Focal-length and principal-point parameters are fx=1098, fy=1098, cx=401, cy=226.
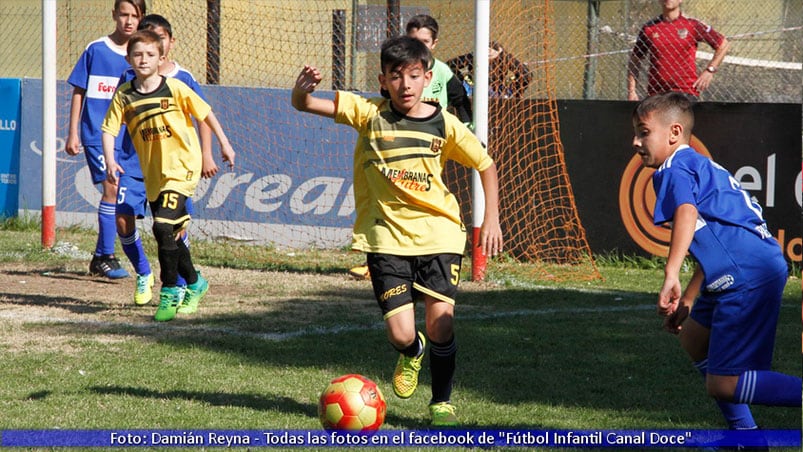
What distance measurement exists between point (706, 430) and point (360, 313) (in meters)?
3.43

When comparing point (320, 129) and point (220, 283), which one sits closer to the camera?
point (220, 283)

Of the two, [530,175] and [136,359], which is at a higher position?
[530,175]

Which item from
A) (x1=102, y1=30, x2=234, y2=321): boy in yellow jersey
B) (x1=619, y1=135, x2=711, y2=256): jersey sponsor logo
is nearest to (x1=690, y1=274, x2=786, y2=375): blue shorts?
(x1=102, y1=30, x2=234, y2=321): boy in yellow jersey

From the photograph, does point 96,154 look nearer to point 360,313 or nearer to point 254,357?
point 360,313

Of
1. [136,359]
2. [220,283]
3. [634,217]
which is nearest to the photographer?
[136,359]

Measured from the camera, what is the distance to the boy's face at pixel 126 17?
29.4ft

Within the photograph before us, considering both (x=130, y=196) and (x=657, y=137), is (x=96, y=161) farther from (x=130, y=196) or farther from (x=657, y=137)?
(x=657, y=137)

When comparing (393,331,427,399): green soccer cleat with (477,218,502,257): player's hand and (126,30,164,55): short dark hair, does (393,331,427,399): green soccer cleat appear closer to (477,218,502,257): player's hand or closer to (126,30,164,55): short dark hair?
(477,218,502,257): player's hand

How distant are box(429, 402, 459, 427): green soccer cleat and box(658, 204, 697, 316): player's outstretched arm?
117 centimetres

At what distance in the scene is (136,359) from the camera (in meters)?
6.30

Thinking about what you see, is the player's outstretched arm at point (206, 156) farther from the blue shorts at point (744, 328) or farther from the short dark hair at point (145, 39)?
the blue shorts at point (744, 328)

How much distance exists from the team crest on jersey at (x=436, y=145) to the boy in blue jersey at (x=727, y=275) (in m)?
1.14

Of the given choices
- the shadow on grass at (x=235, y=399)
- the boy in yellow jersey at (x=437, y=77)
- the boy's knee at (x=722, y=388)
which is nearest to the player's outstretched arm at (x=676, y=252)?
the boy's knee at (x=722, y=388)

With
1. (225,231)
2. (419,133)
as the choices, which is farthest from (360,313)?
(225,231)
